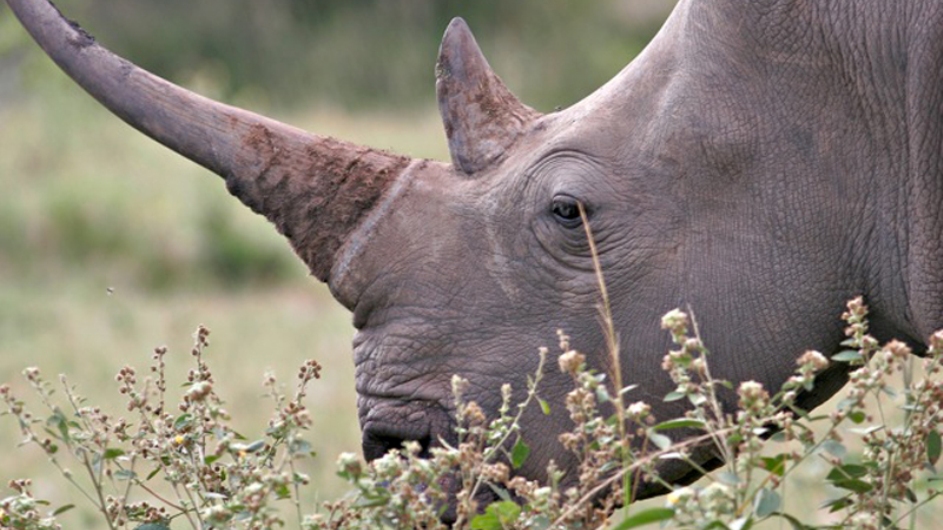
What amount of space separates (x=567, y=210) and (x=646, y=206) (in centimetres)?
20

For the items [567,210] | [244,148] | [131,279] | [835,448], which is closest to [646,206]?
[567,210]

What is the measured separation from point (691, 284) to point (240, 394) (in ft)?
15.7

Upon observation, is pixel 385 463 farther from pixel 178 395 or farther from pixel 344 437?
pixel 178 395

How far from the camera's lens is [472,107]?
4758 mm

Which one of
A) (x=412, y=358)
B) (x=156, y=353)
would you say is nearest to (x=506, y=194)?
(x=412, y=358)

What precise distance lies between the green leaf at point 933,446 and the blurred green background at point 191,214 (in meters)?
2.85

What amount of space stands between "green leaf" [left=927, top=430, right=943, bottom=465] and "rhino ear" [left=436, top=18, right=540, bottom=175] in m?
1.43

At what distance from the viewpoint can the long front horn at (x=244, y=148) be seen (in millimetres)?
4605

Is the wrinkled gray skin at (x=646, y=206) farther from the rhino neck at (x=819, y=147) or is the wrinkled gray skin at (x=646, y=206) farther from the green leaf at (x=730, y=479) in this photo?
the green leaf at (x=730, y=479)

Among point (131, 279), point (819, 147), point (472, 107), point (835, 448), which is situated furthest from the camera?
point (131, 279)

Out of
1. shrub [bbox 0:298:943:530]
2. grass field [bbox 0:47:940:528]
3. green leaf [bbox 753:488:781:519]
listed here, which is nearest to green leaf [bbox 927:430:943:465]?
shrub [bbox 0:298:943:530]

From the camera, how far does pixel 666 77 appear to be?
4.51m

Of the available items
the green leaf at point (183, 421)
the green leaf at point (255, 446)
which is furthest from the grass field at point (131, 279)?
the green leaf at point (255, 446)

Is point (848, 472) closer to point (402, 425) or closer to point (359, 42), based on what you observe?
point (402, 425)
